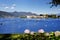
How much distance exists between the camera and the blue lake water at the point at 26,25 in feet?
5.34

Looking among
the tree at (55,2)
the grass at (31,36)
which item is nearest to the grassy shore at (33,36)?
the grass at (31,36)

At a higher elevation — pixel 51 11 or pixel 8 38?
pixel 51 11

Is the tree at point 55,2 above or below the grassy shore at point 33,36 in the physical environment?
above

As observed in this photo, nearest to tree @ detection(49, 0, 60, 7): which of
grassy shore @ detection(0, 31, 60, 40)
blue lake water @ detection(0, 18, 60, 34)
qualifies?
blue lake water @ detection(0, 18, 60, 34)

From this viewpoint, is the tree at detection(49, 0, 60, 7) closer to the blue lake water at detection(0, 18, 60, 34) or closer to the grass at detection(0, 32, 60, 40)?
the blue lake water at detection(0, 18, 60, 34)

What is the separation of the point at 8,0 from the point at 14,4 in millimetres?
79

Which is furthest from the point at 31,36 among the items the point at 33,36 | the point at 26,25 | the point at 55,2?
the point at 55,2

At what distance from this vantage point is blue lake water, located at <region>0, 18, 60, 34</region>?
5.34 feet

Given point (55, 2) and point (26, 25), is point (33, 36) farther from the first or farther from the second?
point (55, 2)

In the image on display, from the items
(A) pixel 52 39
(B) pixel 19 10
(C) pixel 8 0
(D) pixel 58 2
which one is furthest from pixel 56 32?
(C) pixel 8 0

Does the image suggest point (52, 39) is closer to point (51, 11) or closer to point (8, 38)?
point (51, 11)

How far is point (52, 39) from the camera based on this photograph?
1.68 metres

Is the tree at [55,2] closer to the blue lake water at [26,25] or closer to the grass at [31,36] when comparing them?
the blue lake water at [26,25]

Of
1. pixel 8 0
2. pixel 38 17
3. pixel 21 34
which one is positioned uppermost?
pixel 8 0
